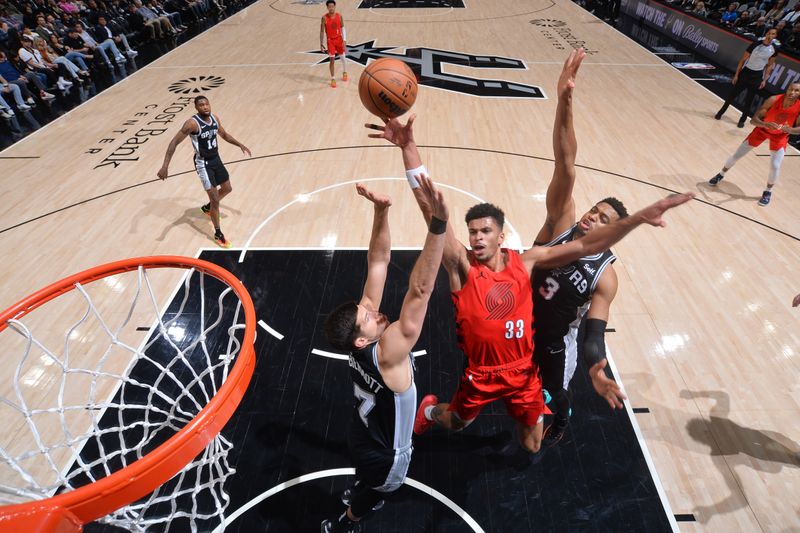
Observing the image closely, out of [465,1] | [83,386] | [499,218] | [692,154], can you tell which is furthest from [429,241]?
[465,1]

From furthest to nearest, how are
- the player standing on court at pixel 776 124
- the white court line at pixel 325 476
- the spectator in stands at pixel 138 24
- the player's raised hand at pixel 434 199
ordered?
the spectator in stands at pixel 138 24, the player standing on court at pixel 776 124, the white court line at pixel 325 476, the player's raised hand at pixel 434 199

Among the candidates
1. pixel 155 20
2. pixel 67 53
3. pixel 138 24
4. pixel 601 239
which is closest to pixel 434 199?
pixel 601 239

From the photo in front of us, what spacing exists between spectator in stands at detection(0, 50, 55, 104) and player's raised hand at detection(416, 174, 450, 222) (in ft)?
37.2

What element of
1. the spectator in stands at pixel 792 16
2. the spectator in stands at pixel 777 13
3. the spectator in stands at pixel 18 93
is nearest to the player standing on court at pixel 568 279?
the spectator in stands at pixel 18 93

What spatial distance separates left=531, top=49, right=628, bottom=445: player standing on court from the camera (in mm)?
2801

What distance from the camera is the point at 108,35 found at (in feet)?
39.4

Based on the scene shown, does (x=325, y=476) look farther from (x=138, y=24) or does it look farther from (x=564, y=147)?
(x=138, y=24)

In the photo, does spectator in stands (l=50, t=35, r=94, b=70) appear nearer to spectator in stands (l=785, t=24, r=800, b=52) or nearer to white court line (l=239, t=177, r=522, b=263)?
white court line (l=239, t=177, r=522, b=263)

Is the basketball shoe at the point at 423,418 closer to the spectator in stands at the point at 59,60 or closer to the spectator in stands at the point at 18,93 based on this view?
the spectator in stands at the point at 18,93

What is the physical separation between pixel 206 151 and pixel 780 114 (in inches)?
286

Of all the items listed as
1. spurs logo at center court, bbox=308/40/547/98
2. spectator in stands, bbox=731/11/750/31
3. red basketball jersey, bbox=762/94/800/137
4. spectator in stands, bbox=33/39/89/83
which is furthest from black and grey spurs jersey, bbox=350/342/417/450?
spectator in stands, bbox=731/11/750/31

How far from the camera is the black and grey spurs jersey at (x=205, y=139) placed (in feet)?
16.8

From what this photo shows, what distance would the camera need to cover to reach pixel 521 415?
2.96 meters

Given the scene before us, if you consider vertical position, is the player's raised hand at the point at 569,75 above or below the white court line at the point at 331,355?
above
